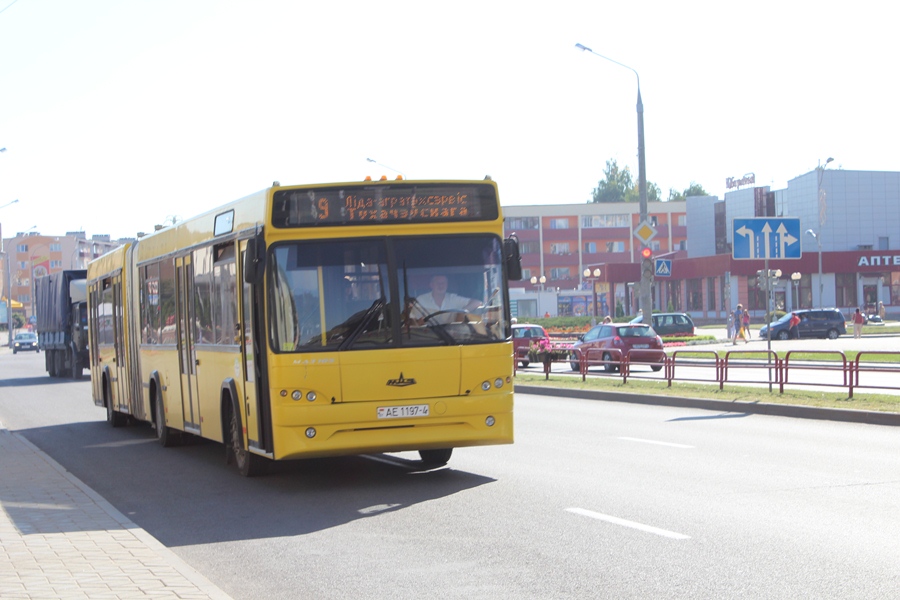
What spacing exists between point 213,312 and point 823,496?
6.88 meters

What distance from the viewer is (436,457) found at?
43.1 ft

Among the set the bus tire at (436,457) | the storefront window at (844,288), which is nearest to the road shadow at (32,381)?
the bus tire at (436,457)

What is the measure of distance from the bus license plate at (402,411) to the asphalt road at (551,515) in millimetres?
740

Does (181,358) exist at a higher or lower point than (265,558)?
higher

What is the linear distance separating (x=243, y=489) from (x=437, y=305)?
282 cm

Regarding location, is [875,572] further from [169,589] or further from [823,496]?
[169,589]

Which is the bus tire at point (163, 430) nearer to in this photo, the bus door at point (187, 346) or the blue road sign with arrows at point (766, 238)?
the bus door at point (187, 346)

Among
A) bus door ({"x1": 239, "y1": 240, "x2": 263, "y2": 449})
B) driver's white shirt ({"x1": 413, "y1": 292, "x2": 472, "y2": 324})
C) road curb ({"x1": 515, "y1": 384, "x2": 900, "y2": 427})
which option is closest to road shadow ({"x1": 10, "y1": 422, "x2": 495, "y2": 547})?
bus door ({"x1": 239, "y1": 240, "x2": 263, "y2": 449})

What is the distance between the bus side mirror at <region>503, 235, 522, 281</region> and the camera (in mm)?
11461

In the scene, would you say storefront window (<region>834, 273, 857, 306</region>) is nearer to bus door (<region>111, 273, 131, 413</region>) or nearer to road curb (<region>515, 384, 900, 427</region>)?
road curb (<region>515, 384, 900, 427</region>)

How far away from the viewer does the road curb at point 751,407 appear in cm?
1738

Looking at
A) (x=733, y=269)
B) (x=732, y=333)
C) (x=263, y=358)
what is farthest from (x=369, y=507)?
(x=733, y=269)

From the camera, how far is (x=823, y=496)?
1012 cm

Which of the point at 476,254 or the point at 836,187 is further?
the point at 836,187
